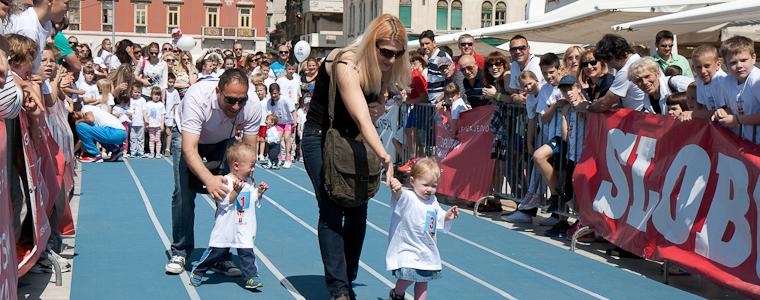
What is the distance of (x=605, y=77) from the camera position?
10711mm

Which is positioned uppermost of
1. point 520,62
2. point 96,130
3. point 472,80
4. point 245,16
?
point 245,16

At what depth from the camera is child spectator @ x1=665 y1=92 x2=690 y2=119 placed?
380 inches

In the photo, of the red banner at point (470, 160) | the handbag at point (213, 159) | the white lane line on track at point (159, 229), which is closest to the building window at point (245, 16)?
the white lane line on track at point (159, 229)

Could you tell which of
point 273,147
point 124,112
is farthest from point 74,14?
point 273,147

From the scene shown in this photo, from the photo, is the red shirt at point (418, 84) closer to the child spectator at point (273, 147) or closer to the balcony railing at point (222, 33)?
the child spectator at point (273, 147)

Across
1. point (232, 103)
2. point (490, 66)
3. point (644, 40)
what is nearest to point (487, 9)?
point (644, 40)

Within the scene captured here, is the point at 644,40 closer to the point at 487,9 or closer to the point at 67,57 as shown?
the point at 67,57

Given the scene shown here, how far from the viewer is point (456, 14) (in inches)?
3265

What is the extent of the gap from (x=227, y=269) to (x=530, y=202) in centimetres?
449

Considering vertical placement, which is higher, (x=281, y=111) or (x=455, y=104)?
(x=455, y=104)

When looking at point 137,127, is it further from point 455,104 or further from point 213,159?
point 213,159

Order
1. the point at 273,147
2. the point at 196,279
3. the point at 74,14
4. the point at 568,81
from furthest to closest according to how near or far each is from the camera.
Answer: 1. the point at 74,14
2. the point at 273,147
3. the point at 568,81
4. the point at 196,279

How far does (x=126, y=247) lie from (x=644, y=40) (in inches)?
449

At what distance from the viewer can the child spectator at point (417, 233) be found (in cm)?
721
